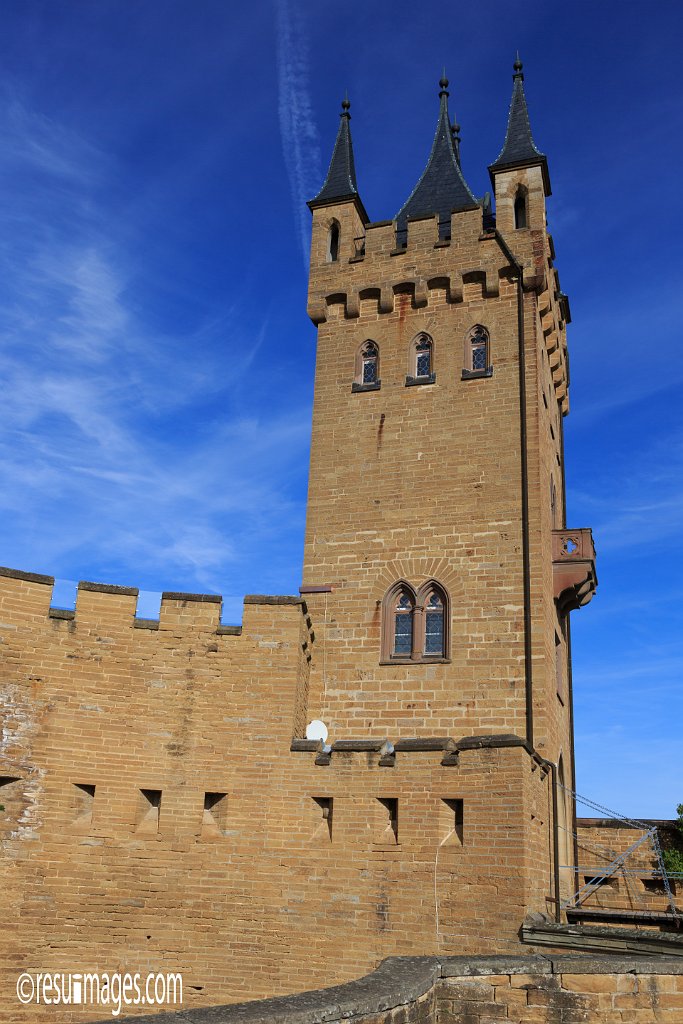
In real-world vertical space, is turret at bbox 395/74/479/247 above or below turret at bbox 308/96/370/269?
above

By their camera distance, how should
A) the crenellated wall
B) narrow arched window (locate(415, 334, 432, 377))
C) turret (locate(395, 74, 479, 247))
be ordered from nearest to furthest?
1. the crenellated wall
2. narrow arched window (locate(415, 334, 432, 377))
3. turret (locate(395, 74, 479, 247))

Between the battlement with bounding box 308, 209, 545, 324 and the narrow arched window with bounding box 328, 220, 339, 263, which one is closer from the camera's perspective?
the battlement with bounding box 308, 209, 545, 324

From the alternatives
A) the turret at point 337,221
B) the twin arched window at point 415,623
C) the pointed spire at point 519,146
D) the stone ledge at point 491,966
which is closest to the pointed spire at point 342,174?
the turret at point 337,221

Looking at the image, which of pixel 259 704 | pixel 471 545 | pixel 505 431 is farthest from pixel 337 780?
pixel 505 431

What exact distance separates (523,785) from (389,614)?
502 cm

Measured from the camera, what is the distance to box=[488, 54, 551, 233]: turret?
18.4 meters

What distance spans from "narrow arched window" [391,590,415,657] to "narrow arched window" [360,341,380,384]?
4484 mm

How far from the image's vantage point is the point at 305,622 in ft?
50.5

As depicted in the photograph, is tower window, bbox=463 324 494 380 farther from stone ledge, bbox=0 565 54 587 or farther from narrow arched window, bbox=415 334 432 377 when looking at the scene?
stone ledge, bbox=0 565 54 587

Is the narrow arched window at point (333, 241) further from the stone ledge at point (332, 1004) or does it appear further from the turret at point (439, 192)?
the stone ledge at point (332, 1004)

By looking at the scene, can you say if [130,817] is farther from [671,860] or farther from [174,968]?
[671,860]

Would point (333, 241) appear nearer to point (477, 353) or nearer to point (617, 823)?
point (477, 353)

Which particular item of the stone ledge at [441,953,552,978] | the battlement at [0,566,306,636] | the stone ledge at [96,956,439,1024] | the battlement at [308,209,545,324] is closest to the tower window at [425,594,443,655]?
the battlement at [0,566,306,636]

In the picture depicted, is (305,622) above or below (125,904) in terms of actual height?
above
